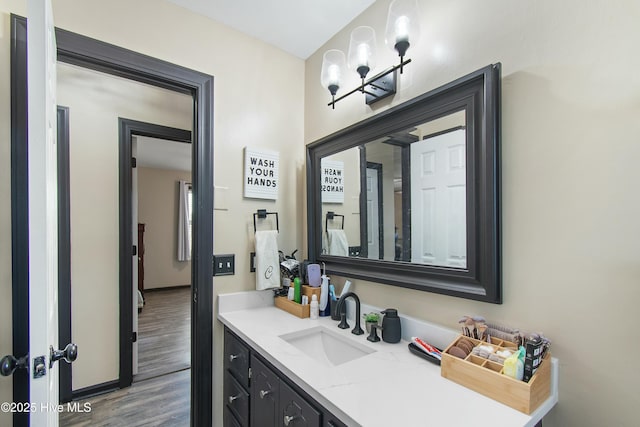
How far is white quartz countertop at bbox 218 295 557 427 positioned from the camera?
746 mm

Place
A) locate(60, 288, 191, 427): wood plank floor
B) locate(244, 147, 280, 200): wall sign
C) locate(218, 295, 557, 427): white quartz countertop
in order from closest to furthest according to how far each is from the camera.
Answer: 1. locate(218, 295, 557, 427): white quartz countertop
2. locate(244, 147, 280, 200): wall sign
3. locate(60, 288, 191, 427): wood plank floor

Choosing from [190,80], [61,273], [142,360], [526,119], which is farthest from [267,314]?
[142,360]

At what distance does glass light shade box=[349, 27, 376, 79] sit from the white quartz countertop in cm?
127

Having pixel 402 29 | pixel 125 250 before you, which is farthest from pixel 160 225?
pixel 402 29

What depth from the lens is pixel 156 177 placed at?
5891mm

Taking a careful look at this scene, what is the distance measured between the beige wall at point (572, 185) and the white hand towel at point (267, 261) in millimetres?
1052

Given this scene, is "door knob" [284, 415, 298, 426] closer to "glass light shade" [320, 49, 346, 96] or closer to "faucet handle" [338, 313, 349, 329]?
"faucet handle" [338, 313, 349, 329]

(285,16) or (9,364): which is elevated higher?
(285,16)

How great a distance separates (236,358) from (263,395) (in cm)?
35

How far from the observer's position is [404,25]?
1202 millimetres

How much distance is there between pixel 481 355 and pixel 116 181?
107 inches

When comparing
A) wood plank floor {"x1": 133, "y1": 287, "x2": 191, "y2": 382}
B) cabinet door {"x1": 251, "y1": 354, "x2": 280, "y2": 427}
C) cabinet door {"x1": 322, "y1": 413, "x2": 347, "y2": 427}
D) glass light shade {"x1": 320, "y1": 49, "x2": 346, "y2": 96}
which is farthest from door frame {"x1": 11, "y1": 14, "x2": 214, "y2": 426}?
wood plank floor {"x1": 133, "y1": 287, "x2": 191, "y2": 382}

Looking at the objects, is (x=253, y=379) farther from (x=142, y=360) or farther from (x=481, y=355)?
(x=142, y=360)

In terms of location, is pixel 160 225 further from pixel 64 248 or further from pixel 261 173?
pixel 261 173
